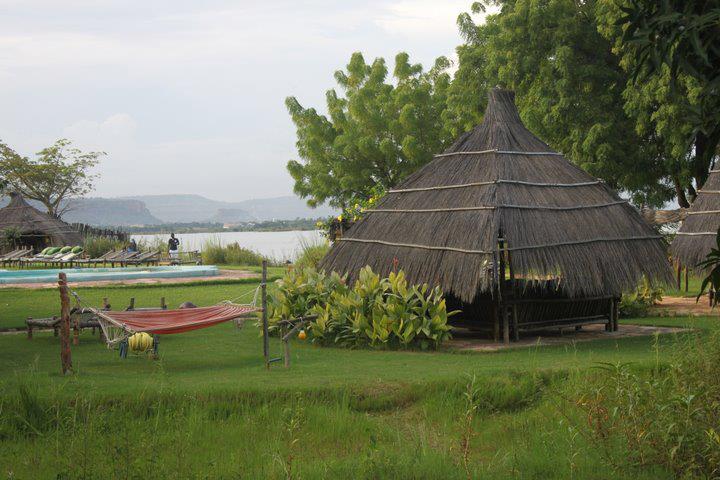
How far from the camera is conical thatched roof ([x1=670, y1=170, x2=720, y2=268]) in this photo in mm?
16047

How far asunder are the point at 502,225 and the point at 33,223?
91.3 ft

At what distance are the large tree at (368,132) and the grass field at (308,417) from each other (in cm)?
2371

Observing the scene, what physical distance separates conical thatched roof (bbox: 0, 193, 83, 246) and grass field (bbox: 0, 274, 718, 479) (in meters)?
25.4

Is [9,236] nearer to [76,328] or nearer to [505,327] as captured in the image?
[76,328]

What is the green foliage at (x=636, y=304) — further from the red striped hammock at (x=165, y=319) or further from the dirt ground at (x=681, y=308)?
the red striped hammock at (x=165, y=319)

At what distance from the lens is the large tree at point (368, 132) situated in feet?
112

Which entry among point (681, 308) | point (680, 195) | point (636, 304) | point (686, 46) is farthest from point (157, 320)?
point (680, 195)

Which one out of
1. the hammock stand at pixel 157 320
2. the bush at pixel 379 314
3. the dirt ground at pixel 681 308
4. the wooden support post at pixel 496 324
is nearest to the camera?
the hammock stand at pixel 157 320

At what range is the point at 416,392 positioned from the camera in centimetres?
805

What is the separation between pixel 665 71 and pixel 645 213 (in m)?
4.35

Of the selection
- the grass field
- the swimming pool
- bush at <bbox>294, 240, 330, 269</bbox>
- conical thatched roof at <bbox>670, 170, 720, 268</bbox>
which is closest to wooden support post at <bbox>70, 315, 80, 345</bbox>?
the grass field

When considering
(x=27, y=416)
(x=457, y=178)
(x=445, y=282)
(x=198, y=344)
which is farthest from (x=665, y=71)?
(x=27, y=416)

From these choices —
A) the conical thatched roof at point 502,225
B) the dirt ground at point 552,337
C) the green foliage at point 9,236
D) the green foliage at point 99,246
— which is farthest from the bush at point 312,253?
the green foliage at point 9,236

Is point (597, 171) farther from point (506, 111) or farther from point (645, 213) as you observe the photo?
Result: point (506, 111)
